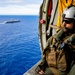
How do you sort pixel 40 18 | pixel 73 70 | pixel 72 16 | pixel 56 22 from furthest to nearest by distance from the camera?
1. pixel 40 18
2. pixel 56 22
3. pixel 72 16
4. pixel 73 70

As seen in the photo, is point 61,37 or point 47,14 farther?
point 47,14

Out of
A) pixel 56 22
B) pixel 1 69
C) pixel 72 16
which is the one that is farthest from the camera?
pixel 1 69

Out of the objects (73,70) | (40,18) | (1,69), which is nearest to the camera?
(73,70)

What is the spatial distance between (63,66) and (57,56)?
0.68 ft

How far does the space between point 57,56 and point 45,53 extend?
12.2 inches

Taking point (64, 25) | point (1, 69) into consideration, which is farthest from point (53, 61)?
point (1, 69)

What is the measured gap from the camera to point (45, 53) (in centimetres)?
385

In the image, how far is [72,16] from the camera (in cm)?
365

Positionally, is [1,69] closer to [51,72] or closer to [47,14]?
[47,14]

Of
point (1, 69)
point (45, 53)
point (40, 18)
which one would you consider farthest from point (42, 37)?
point (1, 69)

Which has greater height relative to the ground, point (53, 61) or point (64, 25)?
point (64, 25)

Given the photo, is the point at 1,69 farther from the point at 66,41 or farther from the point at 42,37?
the point at 66,41

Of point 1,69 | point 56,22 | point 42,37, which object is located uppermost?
point 56,22

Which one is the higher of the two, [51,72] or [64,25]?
[64,25]
